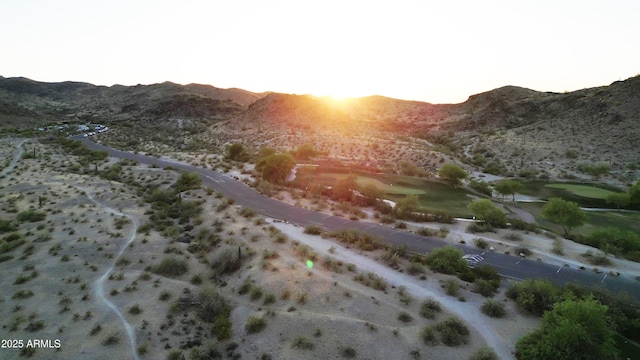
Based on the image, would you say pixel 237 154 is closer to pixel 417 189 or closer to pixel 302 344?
pixel 417 189

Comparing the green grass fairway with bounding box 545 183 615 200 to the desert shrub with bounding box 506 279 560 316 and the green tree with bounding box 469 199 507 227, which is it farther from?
the desert shrub with bounding box 506 279 560 316

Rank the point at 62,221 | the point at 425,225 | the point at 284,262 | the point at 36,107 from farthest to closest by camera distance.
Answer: the point at 36,107 < the point at 425,225 < the point at 62,221 < the point at 284,262

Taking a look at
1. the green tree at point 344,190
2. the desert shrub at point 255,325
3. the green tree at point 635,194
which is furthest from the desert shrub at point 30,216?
the green tree at point 635,194

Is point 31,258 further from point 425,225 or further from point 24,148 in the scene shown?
point 24,148

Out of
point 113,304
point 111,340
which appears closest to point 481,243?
point 111,340

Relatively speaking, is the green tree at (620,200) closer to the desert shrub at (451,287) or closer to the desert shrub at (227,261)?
the desert shrub at (451,287)

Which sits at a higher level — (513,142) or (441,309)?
(513,142)

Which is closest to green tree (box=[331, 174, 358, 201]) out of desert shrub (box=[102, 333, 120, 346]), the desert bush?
the desert bush

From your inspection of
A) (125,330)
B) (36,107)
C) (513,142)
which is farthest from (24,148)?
(36,107)
